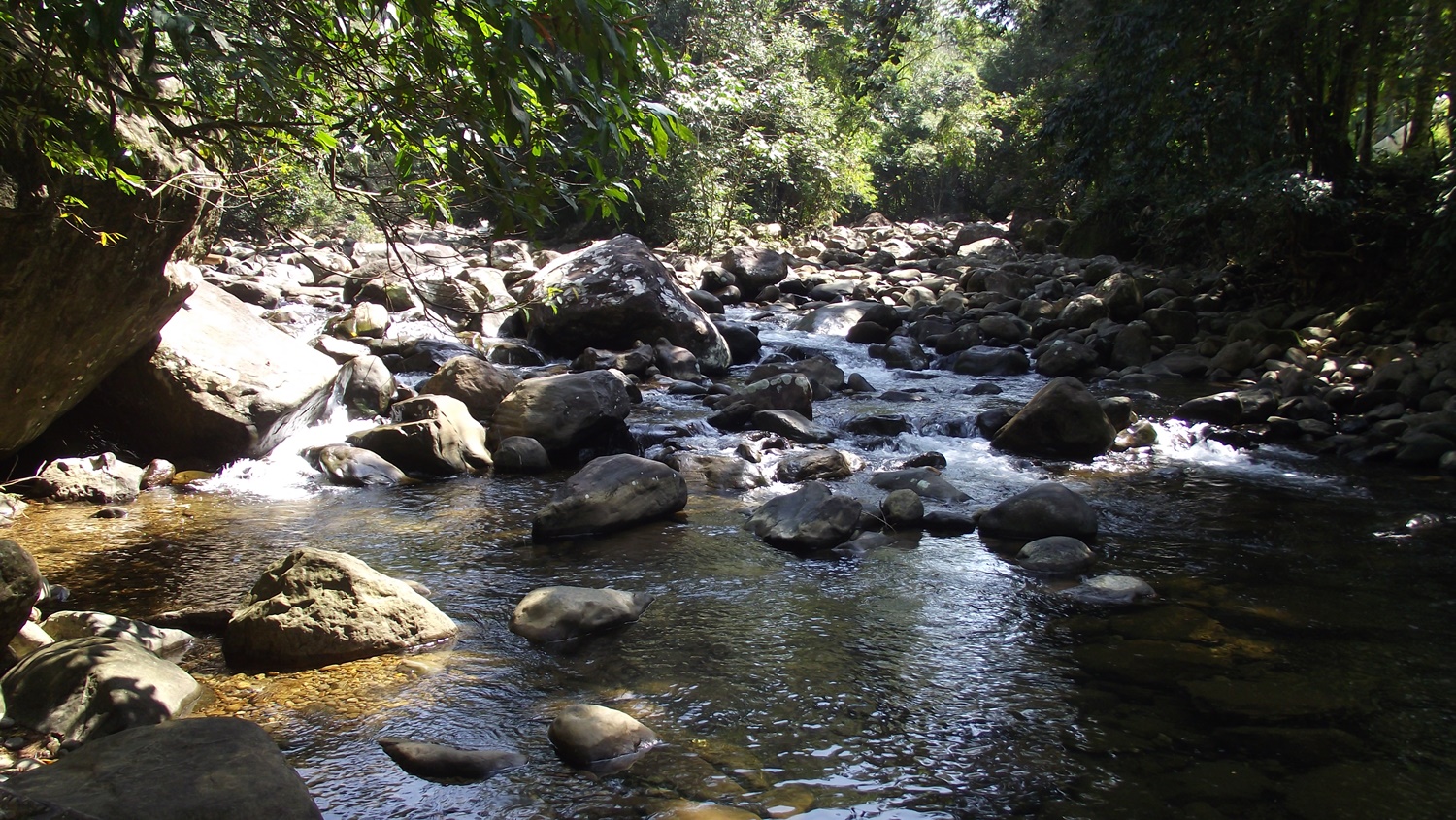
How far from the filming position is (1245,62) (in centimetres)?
1067

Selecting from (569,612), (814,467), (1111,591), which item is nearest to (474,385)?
(814,467)

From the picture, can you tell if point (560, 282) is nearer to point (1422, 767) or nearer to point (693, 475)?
point (693, 475)

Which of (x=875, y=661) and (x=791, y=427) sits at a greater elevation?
(x=791, y=427)

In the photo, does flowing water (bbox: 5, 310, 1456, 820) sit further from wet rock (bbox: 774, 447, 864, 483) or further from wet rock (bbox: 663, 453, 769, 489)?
wet rock (bbox: 774, 447, 864, 483)

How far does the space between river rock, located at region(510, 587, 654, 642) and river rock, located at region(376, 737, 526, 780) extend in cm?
102

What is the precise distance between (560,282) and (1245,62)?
8322 mm

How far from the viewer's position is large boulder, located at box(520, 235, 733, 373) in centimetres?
1159

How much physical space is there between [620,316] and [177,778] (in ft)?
30.9

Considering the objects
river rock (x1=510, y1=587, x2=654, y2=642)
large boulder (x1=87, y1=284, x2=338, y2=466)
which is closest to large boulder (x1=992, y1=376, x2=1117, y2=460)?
river rock (x1=510, y1=587, x2=654, y2=642)

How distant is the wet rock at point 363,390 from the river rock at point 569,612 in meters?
4.72

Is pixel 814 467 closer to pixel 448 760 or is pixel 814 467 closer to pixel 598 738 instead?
pixel 598 738

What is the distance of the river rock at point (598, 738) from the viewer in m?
3.13

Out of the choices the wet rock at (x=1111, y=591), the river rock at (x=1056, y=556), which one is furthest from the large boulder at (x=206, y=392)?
the wet rock at (x=1111, y=591)

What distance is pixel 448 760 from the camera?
10.1 feet
